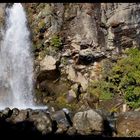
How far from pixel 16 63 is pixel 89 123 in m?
8.99

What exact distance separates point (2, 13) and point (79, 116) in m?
11.1

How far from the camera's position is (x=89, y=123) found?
1286cm

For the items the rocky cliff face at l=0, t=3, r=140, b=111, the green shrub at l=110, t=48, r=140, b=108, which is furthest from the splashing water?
the green shrub at l=110, t=48, r=140, b=108

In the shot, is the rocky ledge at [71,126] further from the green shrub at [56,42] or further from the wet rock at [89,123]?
the green shrub at [56,42]

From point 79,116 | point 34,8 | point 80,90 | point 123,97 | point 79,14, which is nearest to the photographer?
point 79,116

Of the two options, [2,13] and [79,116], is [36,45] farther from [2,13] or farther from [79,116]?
[79,116]

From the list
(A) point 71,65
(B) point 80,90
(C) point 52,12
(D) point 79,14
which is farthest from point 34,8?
(B) point 80,90

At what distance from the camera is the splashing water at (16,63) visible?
64.6 ft

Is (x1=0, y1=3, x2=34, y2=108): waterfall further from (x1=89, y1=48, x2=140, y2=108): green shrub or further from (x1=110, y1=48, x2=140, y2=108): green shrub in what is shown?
(x1=110, y1=48, x2=140, y2=108): green shrub

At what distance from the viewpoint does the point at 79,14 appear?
20.7m

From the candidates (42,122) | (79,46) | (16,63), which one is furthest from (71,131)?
(16,63)

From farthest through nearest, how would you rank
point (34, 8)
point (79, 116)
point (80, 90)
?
point (34, 8), point (80, 90), point (79, 116)

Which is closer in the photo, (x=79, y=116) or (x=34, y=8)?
(x=79, y=116)

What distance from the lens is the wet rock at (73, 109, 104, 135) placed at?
41.8 ft
